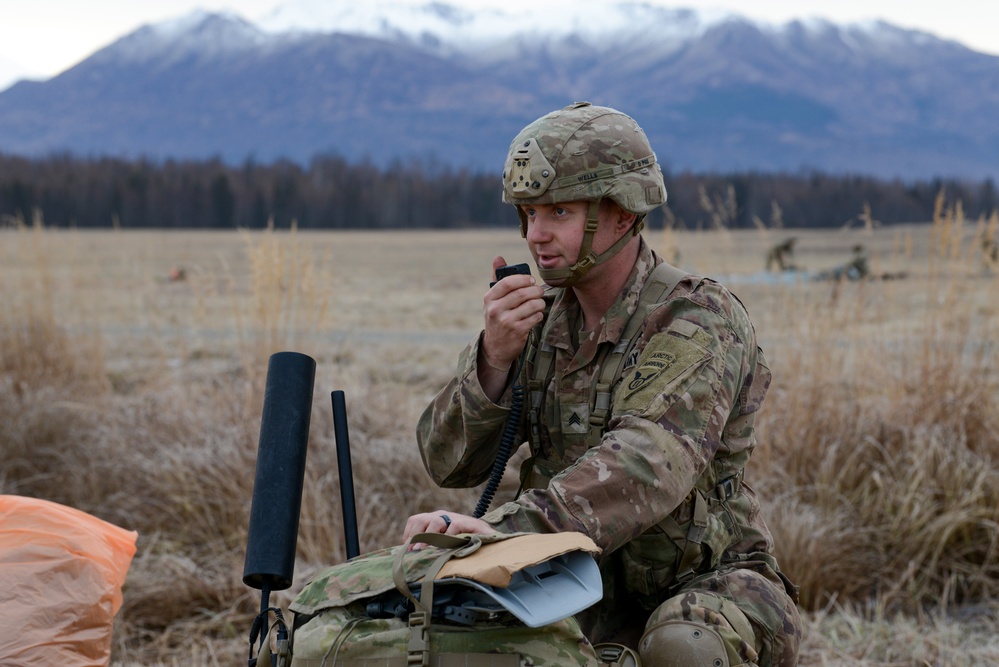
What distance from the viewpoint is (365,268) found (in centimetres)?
3494

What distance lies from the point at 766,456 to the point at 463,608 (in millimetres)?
3747

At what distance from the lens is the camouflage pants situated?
2.66m

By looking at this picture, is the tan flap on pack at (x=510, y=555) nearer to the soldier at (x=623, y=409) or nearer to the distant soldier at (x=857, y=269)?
the soldier at (x=623, y=409)

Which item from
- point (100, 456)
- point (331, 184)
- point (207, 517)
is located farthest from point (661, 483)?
point (331, 184)

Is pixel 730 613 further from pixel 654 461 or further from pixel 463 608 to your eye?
pixel 463 608

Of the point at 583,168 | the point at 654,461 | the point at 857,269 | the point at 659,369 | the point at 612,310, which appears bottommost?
the point at 857,269

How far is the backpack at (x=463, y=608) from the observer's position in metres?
2.20

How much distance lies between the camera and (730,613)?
268 centimetres

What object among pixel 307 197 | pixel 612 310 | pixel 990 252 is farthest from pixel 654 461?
pixel 307 197

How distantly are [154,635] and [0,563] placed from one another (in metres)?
1.62

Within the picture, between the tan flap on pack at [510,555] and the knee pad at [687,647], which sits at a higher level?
the tan flap on pack at [510,555]

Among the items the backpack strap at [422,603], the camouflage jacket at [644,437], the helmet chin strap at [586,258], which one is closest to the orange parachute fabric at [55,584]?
the camouflage jacket at [644,437]

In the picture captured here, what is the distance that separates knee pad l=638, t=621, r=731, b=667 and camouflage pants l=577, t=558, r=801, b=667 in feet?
0.10

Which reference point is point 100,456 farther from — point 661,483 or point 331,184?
point 331,184
